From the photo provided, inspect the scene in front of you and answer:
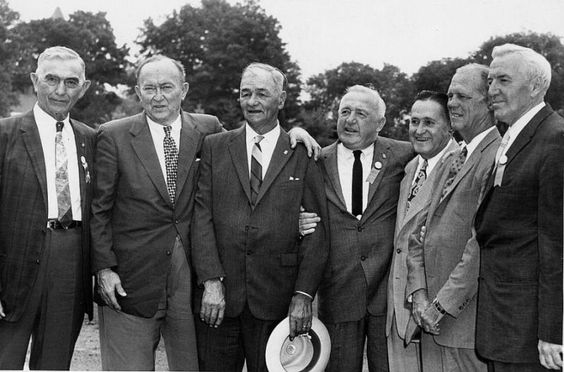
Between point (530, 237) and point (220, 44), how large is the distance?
44.5 meters

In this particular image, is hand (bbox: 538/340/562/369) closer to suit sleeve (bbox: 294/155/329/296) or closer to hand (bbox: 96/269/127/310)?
suit sleeve (bbox: 294/155/329/296)

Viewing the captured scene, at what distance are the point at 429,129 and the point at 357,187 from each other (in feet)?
2.25

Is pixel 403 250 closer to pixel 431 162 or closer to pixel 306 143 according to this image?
pixel 431 162

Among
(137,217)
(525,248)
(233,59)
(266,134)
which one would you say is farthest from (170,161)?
(233,59)

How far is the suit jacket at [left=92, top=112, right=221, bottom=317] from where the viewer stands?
4.31 m

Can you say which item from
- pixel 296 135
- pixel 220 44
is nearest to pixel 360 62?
pixel 220 44

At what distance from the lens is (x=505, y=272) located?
11.6ft

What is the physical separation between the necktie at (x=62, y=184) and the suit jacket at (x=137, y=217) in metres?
0.19

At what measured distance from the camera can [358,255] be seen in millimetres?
4477

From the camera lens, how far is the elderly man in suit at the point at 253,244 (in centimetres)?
430

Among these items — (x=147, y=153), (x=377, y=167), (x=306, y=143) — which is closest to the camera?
(x=147, y=153)

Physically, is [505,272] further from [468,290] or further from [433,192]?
[433,192]

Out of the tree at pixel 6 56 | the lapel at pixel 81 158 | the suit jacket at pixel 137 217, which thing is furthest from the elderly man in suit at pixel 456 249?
the tree at pixel 6 56

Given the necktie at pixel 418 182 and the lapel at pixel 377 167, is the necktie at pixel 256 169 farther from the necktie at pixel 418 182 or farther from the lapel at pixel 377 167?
the necktie at pixel 418 182
